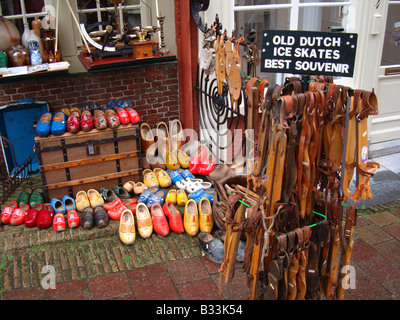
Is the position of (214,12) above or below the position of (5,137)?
above

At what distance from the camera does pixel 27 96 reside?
4.73m

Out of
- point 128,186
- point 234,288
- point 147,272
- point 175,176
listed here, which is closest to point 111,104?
point 128,186

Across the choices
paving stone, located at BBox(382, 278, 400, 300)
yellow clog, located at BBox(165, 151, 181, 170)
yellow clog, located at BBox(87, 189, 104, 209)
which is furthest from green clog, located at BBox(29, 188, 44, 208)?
paving stone, located at BBox(382, 278, 400, 300)

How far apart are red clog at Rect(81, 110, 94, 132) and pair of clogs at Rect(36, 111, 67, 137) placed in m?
0.19

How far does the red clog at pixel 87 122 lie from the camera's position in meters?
4.41

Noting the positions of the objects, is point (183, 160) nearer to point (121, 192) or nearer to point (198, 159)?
point (198, 159)

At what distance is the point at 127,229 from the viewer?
13.0 ft

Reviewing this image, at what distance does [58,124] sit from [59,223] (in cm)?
107

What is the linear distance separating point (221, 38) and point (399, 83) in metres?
3.23

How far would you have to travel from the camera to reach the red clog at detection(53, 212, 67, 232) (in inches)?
157

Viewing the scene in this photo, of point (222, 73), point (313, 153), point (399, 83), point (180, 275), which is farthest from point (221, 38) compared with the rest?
point (399, 83)

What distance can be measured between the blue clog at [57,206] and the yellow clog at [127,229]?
0.71 metres

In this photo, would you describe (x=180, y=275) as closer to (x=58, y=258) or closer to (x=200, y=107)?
(x=58, y=258)

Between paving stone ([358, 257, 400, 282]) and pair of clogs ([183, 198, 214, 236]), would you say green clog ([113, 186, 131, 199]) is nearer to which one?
pair of clogs ([183, 198, 214, 236])
